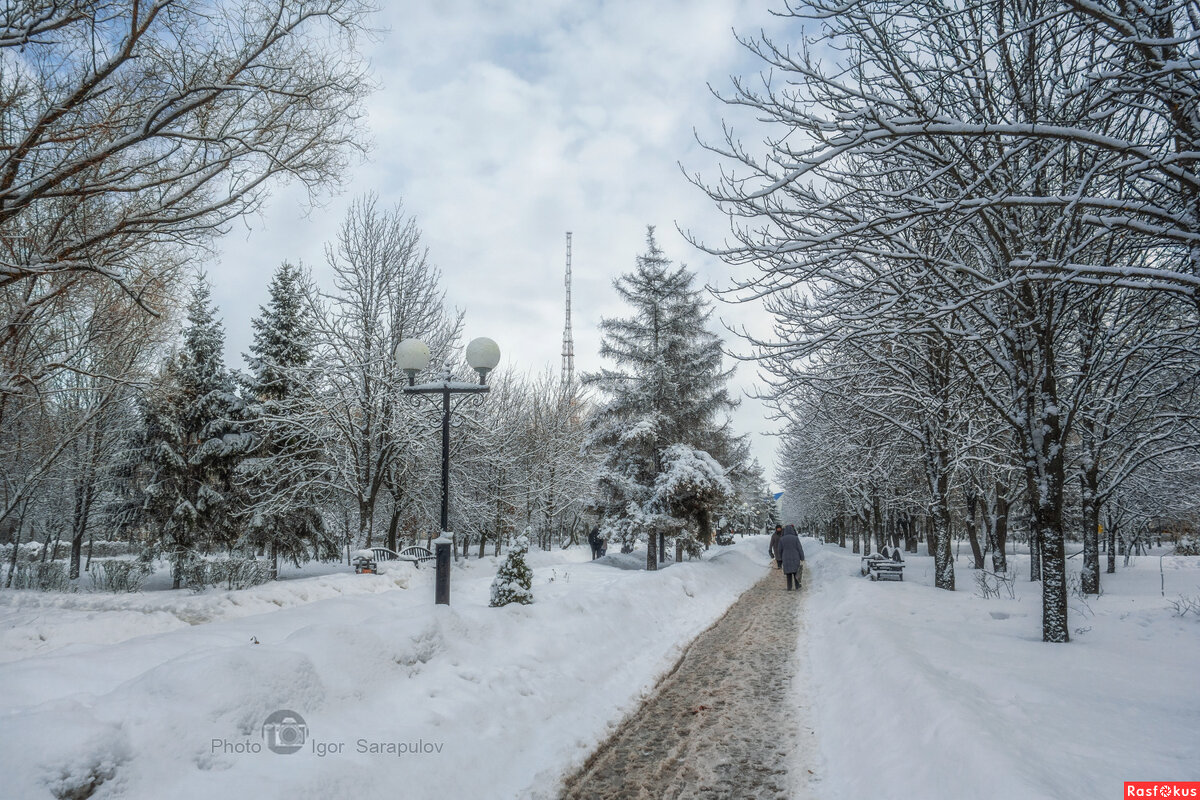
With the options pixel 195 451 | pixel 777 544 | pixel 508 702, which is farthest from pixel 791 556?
pixel 195 451

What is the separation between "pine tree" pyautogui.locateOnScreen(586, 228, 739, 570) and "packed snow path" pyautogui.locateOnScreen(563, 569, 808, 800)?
1236 cm

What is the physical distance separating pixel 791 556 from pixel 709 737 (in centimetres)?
1346

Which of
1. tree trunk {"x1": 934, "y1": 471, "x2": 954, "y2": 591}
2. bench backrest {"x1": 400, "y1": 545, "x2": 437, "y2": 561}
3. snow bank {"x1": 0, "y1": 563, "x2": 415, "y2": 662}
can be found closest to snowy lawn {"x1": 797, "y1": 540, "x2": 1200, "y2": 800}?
tree trunk {"x1": 934, "y1": 471, "x2": 954, "y2": 591}

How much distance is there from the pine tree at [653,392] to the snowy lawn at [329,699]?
41.1ft

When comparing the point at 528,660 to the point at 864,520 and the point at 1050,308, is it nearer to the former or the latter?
the point at 1050,308

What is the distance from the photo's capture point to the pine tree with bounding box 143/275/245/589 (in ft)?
69.2

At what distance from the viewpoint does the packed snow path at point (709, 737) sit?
14.7 ft

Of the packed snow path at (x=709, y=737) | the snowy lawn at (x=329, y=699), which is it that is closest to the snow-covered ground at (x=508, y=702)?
the snowy lawn at (x=329, y=699)

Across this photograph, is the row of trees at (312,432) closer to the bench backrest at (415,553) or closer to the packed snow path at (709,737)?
the bench backrest at (415,553)

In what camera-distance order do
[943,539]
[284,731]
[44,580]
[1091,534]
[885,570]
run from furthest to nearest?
[885,570] < [44,580] < [943,539] < [1091,534] < [284,731]

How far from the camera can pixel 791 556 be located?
58.7 ft

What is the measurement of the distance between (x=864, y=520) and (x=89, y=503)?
123 ft

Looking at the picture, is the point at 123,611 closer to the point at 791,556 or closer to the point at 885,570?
the point at 791,556

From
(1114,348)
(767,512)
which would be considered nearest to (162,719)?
(1114,348)
